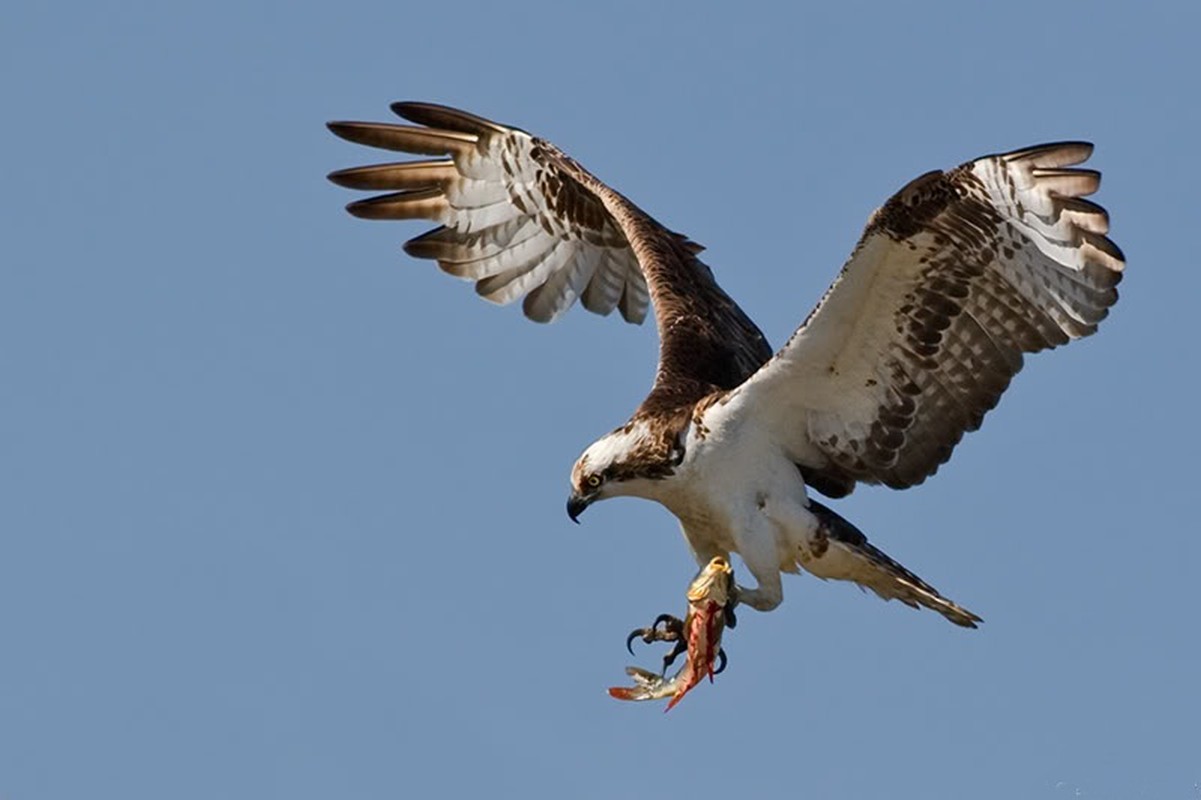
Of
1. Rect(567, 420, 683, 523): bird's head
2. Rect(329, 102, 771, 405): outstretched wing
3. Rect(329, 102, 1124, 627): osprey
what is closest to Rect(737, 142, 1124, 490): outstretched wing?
Rect(329, 102, 1124, 627): osprey

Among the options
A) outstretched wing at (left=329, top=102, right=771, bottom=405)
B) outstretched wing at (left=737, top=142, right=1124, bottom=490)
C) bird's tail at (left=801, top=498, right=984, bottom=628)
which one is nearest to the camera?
outstretched wing at (left=737, top=142, right=1124, bottom=490)

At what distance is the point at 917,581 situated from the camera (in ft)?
40.0

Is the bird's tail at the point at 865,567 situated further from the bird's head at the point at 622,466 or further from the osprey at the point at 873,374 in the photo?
the bird's head at the point at 622,466

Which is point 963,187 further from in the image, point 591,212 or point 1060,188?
point 591,212

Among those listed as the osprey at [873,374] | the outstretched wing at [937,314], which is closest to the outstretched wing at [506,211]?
the osprey at [873,374]

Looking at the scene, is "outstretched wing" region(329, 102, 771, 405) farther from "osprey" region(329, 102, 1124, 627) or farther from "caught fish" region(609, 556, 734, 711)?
"caught fish" region(609, 556, 734, 711)

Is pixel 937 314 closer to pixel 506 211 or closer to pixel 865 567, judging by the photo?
pixel 865 567

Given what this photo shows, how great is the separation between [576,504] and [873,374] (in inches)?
63.5

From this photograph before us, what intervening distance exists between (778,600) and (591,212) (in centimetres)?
388

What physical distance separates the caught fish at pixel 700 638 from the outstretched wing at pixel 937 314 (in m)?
Result: 0.84

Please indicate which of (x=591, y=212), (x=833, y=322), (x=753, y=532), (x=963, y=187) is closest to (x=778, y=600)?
(x=753, y=532)

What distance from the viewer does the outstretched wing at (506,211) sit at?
50.1ft

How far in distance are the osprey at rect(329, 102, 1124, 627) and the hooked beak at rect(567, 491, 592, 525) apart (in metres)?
0.01

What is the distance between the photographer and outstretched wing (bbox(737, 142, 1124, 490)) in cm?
1150
